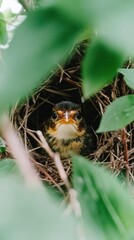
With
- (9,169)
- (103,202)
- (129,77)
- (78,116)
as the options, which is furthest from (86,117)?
(103,202)

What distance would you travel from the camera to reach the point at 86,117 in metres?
2.58

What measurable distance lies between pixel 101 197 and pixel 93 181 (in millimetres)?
20

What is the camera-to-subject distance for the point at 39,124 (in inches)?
103

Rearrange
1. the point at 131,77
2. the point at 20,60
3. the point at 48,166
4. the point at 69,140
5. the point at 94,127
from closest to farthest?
the point at 20,60 < the point at 131,77 < the point at 48,166 < the point at 69,140 < the point at 94,127

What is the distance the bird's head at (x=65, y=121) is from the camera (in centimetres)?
231

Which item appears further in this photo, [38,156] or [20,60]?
[38,156]

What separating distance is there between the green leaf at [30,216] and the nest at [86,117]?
1339 millimetres

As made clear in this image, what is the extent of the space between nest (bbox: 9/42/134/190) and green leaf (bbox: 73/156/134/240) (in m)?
1.25

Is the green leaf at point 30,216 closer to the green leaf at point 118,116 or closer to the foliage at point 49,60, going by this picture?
the foliage at point 49,60

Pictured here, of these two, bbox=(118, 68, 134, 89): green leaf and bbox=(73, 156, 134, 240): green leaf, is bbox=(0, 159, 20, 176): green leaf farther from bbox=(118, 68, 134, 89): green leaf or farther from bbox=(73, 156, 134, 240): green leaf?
bbox=(118, 68, 134, 89): green leaf

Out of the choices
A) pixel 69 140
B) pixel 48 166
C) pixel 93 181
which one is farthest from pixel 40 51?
pixel 69 140

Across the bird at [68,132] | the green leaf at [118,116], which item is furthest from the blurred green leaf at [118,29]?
the bird at [68,132]

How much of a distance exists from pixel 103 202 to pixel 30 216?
8cm

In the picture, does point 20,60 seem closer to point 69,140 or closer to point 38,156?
point 38,156
